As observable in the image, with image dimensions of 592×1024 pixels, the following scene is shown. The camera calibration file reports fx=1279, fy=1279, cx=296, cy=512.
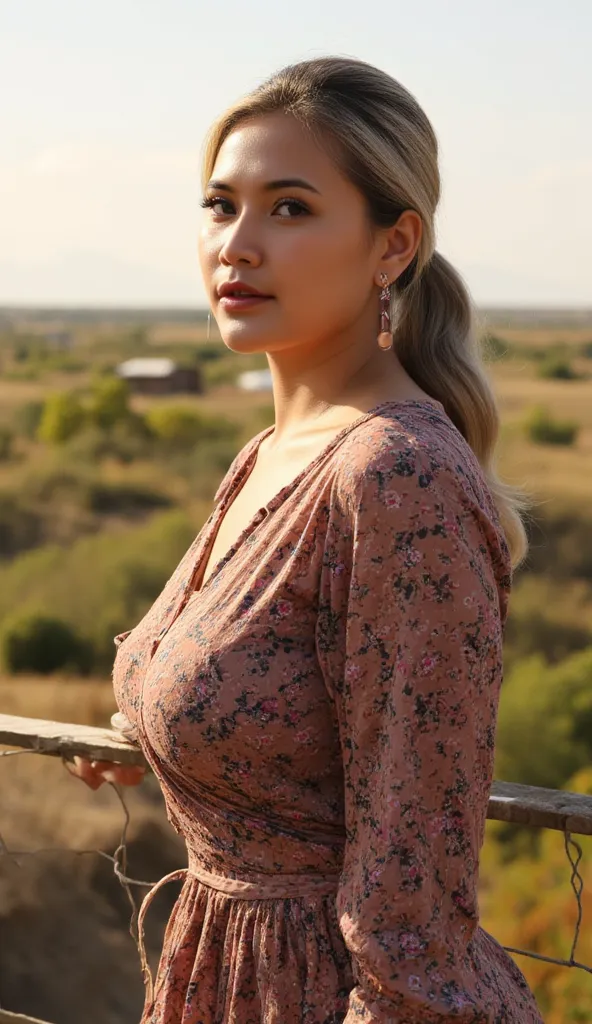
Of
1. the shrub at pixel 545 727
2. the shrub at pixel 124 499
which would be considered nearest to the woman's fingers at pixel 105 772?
the shrub at pixel 545 727

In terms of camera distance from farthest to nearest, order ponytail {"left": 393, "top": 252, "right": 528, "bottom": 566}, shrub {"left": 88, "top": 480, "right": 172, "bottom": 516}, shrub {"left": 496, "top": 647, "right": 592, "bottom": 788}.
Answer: shrub {"left": 88, "top": 480, "right": 172, "bottom": 516} < shrub {"left": 496, "top": 647, "right": 592, "bottom": 788} < ponytail {"left": 393, "top": 252, "right": 528, "bottom": 566}

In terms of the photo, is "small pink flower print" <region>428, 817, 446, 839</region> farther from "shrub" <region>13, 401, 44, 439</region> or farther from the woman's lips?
"shrub" <region>13, 401, 44, 439</region>

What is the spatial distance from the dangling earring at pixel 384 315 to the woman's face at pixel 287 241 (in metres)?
0.02

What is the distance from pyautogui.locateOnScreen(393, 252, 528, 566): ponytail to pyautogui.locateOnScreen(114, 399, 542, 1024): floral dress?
0.71 feet

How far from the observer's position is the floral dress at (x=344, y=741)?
4.48 feet

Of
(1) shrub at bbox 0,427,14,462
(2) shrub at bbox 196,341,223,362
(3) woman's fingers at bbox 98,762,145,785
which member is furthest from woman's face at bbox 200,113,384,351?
(2) shrub at bbox 196,341,223,362

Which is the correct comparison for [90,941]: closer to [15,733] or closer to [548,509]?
[15,733]

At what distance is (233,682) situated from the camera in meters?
1.47

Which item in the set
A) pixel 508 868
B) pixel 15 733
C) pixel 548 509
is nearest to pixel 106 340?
pixel 548 509

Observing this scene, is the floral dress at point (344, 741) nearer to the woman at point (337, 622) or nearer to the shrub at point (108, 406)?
the woman at point (337, 622)

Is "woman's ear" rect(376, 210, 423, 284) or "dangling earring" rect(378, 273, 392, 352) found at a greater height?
"woman's ear" rect(376, 210, 423, 284)

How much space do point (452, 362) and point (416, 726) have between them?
2.07 feet

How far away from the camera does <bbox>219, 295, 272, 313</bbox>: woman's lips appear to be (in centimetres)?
166

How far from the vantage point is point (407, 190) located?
65.4 inches
